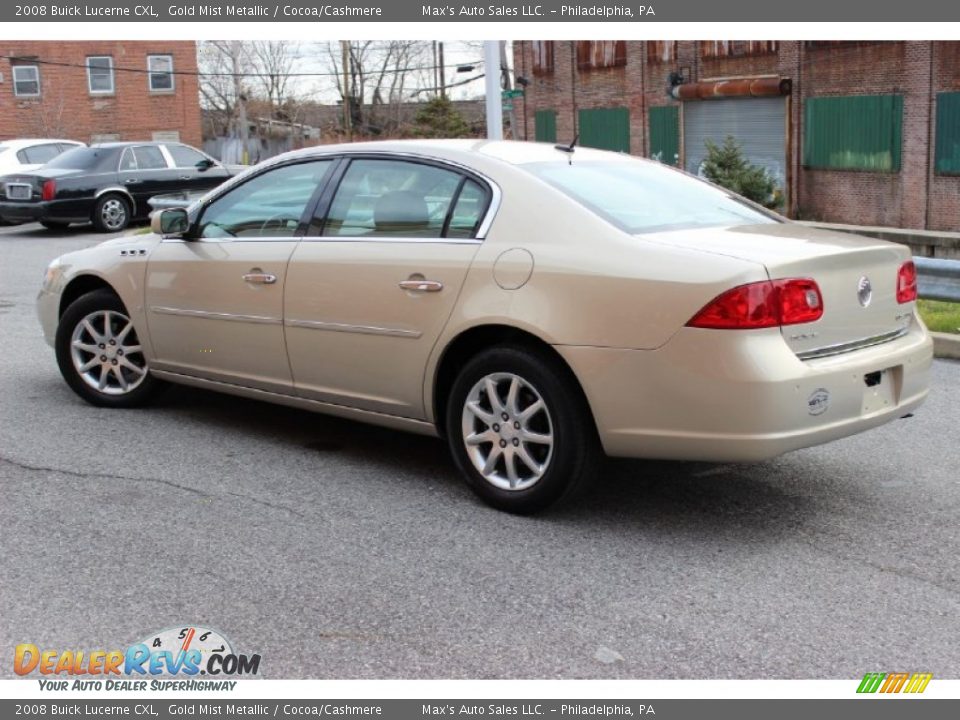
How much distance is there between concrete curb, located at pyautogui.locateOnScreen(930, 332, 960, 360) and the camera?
27.5 ft

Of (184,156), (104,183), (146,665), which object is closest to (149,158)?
(184,156)

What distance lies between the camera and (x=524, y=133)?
35375 mm

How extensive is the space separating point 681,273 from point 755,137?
24148 mm

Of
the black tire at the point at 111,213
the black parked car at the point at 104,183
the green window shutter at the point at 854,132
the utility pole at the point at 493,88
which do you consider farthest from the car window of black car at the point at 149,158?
the green window shutter at the point at 854,132

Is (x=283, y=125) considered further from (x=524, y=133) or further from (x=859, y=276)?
(x=859, y=276)

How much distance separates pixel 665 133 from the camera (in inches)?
1188

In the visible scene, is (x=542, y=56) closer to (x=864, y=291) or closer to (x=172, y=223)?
(x=172, y=223)

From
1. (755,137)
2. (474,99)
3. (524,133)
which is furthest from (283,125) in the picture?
(755,137)

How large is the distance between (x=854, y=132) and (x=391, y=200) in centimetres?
2134

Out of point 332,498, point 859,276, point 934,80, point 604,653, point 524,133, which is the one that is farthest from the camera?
point 524,133

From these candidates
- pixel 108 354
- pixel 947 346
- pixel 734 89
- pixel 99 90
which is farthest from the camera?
pixel 99 90

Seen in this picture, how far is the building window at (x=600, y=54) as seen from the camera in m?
31.3

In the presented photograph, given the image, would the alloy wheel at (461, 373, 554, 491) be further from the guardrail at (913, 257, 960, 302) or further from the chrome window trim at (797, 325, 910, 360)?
the guardrail at (913, 257, 960, 302)

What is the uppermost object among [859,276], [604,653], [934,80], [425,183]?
[934,80]
